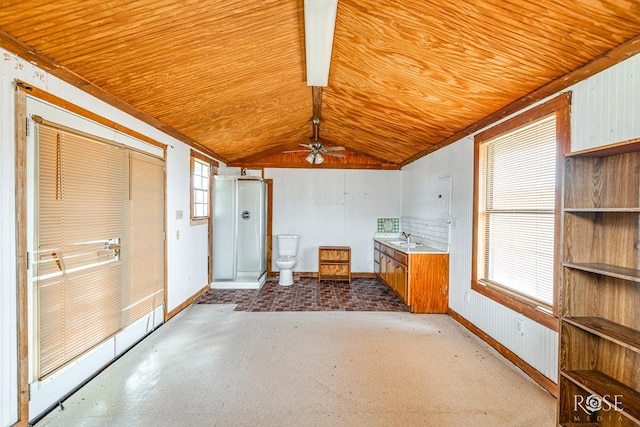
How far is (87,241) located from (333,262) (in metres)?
3.82

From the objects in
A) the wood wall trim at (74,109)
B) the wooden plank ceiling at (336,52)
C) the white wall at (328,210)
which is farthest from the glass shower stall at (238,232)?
the wood wall trim at (74,109)

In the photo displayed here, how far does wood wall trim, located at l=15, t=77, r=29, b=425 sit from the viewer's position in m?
1.66

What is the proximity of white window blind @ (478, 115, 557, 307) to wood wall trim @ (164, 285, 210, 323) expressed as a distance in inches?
142

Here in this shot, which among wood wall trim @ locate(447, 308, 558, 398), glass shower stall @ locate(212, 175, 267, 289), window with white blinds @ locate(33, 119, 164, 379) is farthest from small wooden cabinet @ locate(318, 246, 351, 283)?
window with white blinds @ locate(33, 119, 164, 379)

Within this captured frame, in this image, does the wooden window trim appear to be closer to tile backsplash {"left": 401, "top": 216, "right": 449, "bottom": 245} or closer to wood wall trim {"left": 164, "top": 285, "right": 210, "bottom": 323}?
wood wall trim {"left": 164, "top": 285, "right": 210, "bottom": 323}

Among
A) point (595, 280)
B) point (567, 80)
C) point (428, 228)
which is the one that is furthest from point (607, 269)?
point (428, 228)

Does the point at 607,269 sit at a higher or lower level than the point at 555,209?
lower

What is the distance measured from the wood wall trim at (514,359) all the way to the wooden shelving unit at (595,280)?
0.48m

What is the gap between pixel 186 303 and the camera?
12.8ft

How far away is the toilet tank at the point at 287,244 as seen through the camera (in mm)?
5316

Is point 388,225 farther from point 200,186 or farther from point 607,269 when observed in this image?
point 607,269

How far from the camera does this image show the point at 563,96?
2025 mm

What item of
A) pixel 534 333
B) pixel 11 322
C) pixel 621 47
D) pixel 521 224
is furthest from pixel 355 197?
pixel 11 322

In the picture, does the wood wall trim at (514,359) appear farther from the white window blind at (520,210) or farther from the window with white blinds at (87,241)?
the window with white blinds at (87,241)
